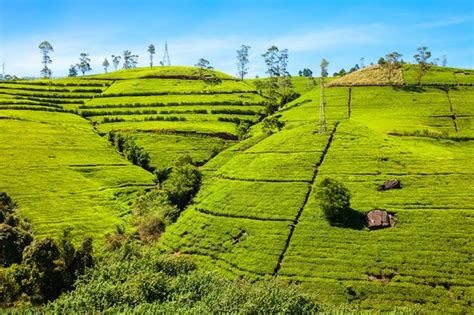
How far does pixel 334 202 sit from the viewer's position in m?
84.0

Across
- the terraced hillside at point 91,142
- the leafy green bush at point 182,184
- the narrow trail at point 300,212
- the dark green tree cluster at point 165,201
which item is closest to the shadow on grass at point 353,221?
the narrow trail at point 300,212

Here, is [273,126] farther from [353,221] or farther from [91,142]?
[353,221]

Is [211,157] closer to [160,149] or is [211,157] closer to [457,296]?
[160,149]

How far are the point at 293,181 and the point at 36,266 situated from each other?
53839 millimetres

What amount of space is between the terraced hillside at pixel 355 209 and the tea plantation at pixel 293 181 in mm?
287

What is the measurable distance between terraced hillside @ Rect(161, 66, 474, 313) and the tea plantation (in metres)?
0.29

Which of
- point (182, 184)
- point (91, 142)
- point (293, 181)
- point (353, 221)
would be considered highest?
point (91, 142)

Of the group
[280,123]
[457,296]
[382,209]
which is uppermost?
[280,123]

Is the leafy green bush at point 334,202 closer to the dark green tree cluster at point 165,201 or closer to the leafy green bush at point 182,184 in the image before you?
the leafy green bush at point 182,184

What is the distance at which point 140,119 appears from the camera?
16700cm

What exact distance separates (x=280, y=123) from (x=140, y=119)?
53812 millimetres

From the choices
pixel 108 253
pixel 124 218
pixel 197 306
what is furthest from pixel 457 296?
pixel 124 218

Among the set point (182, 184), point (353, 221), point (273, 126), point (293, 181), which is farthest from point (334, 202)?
point (273, 126)

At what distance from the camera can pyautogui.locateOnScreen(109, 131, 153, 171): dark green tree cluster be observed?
132m
